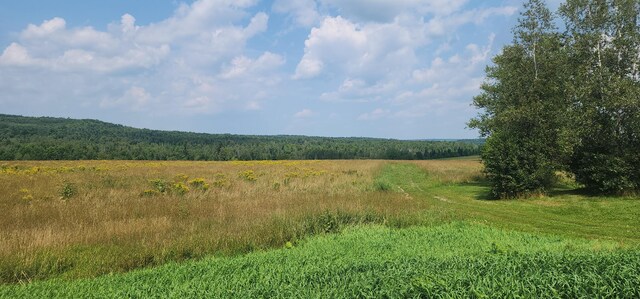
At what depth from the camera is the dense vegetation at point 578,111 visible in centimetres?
1914

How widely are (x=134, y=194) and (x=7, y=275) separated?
9.75 meters

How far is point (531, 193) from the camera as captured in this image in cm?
2041

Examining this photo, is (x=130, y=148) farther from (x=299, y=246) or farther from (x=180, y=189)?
(x=299, y=246)

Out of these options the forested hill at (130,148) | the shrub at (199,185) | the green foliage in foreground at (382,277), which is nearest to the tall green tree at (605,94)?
the green foliage in foreground at (382,277)

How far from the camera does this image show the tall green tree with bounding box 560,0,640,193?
18797 mm

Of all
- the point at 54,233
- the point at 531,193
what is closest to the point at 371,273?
the point at 54,233

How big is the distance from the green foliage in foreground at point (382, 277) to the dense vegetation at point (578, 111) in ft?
44.7

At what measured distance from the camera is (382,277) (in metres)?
4.76

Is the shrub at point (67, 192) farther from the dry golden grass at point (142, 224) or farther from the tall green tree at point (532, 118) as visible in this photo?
the tall green tree at point (532, 118)

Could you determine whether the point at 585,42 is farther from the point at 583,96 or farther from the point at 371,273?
the point at 371,273

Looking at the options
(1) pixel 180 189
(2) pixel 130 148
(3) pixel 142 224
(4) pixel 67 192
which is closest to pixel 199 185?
(1) pixel 180 189

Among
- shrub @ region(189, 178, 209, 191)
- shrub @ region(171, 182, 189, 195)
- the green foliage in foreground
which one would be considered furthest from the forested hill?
the green foliage in foreground

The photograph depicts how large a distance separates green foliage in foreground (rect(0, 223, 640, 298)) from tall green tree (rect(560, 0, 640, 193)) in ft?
46.1

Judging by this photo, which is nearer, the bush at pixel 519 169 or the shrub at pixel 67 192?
the shrub at pixel 67 192
